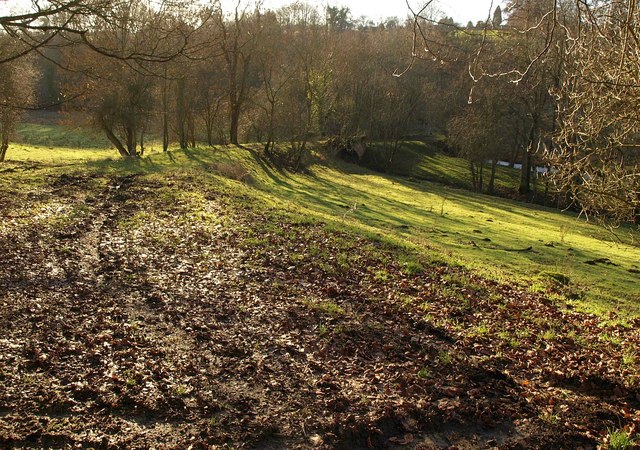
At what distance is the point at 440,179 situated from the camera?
54.8 meters

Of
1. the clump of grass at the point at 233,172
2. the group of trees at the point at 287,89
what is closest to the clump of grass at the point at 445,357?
the group of trees at the point at 287,89

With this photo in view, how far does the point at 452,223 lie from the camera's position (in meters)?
26.8

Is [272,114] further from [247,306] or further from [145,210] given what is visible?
[247,306]

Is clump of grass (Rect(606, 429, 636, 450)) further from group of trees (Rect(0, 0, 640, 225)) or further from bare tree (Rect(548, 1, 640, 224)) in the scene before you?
group of trees (Rect(0, 0, 640, 225))

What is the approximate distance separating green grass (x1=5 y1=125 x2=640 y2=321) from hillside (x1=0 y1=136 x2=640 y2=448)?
31 cm

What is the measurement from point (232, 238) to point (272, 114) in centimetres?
2817

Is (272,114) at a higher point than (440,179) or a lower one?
higher

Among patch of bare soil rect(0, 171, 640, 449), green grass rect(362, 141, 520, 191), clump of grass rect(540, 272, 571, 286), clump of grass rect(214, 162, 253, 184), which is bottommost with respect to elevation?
patch of bare soil rect(0, 171, 640, 449)

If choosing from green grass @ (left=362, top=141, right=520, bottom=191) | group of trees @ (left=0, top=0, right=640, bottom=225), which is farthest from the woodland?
green grass @ (left=362, top=141, right=520, bottom=191)

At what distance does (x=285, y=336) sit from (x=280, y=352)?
63 cm

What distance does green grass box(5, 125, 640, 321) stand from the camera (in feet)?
51.3

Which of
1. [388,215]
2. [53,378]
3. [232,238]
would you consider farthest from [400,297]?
[388,215]

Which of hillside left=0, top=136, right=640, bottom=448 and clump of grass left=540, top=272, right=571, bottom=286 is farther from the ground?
clump of grass left=540, top=272, right=571, bottom=286

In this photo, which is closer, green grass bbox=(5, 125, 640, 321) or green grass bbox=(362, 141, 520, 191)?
green grass bbox=(5, 125, 640, 321)
